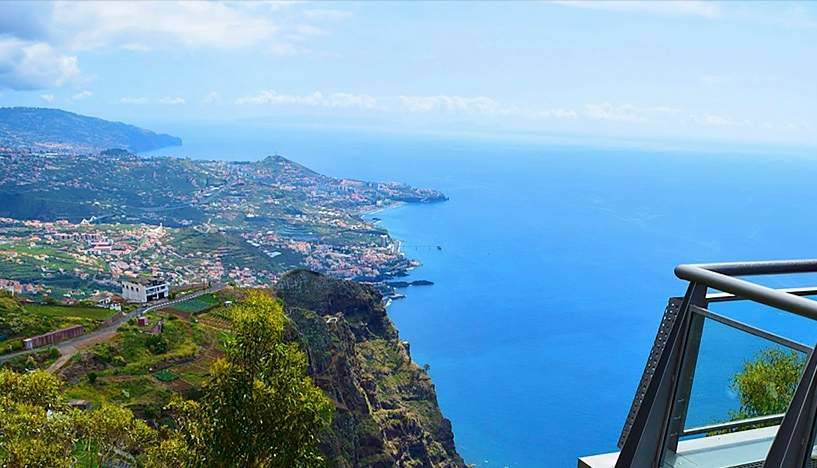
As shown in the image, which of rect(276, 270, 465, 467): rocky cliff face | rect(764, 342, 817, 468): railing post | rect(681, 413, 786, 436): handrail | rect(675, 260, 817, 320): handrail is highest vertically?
rect(675, 260, 817, 320): handrail

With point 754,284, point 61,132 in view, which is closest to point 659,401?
point 754,284

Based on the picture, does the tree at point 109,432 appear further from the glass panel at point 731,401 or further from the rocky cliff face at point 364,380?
the rocky cliff face at point 364,380

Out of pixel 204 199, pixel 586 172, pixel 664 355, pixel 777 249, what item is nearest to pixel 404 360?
pixel 664 355

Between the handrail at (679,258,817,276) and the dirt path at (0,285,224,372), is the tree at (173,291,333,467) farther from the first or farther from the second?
the dirt path at (0,285,224,372)

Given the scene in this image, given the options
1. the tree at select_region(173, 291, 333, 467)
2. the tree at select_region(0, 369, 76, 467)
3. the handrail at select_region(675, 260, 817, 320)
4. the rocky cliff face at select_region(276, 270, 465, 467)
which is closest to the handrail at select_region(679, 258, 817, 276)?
the handrail at select_region(675, 260, 817, 320)

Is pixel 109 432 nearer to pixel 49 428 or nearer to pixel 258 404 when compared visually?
pixel 49 428

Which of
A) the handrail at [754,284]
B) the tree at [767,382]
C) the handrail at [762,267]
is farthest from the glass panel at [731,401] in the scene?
the handrail at [762,267]
